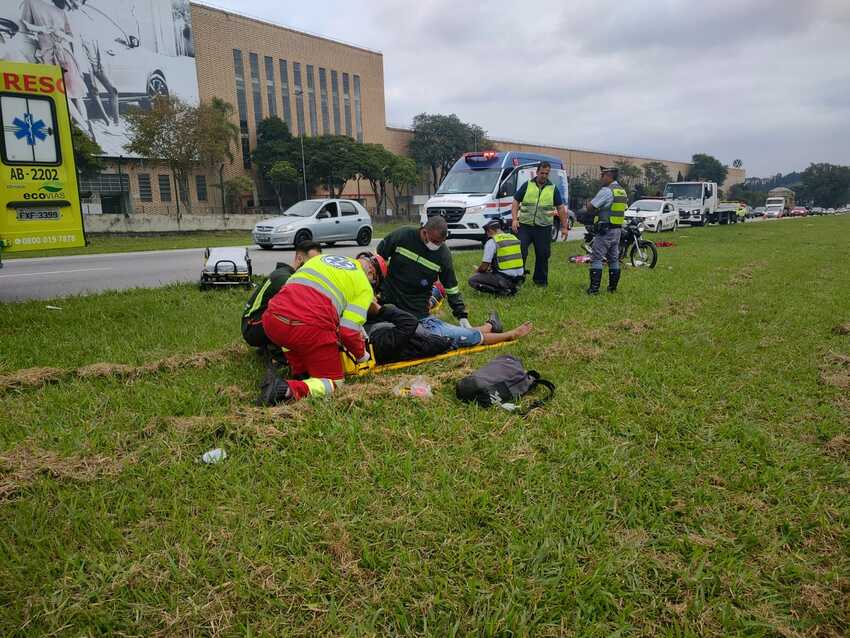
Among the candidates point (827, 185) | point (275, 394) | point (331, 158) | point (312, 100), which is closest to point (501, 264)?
point (275, 394)

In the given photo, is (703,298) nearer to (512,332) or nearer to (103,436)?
(512,332)

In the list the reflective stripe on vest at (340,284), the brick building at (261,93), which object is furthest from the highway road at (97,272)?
the brick building at (261,93)

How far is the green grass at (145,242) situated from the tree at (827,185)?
121 meters

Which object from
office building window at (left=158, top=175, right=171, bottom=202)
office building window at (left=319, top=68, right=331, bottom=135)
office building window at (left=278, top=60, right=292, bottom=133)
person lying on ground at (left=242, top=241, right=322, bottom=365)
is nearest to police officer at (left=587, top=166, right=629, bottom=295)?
person lying on ground at (left=242, top=241, right=322, bottom=365)

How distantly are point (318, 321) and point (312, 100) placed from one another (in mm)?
68354

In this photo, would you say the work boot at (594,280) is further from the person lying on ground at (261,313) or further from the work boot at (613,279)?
the person lying on ground at (261,313)

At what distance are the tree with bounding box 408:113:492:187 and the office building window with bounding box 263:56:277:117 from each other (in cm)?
1780

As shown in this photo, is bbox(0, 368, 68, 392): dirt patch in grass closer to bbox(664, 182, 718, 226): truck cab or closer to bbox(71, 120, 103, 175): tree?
bbox(664, 182, 718, 226): truck cab

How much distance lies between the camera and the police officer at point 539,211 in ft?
28.9

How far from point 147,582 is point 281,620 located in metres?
0.58

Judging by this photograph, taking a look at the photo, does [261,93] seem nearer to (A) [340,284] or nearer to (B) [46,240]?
(B) [46,240]

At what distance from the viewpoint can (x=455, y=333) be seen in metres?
5.49

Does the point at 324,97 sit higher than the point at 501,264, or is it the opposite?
the point at 324,97

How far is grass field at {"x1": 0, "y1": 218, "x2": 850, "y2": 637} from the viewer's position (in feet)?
6.95
